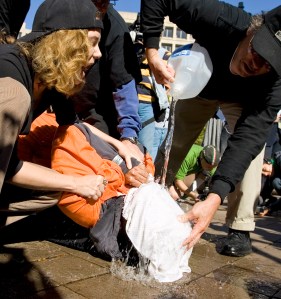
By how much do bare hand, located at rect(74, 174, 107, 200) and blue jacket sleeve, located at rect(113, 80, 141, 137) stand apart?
707 millimetres

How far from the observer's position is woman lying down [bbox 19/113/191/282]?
2264 mm

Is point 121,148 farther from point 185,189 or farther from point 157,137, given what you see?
point 185,189

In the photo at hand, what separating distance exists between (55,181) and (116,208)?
55 centimetres

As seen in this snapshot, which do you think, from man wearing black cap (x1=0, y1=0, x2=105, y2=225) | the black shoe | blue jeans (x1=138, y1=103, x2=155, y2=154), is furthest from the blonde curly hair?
blue jeans (x1=138, y1=103, x2=155, y2=154)

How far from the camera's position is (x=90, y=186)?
7.69 ft

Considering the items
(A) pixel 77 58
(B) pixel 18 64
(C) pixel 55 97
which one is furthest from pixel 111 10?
(B) pixel 18 64

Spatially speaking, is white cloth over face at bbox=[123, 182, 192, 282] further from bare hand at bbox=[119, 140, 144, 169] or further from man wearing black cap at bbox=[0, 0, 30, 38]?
man wearing black cap at bbox=[0, 0, 30, 38]

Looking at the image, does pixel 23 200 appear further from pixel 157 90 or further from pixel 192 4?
pixel 157 90

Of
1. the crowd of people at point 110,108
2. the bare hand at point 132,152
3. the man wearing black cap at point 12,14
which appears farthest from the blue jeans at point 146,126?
the man wearing black cap at point 12,14

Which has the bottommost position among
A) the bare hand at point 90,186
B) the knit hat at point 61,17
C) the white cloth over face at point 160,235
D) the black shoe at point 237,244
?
the black shoe at point 237,244

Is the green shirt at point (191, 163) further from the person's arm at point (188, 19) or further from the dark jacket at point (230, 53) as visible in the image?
the person's arm at point (188, 19)

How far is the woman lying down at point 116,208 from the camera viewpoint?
2.26 m

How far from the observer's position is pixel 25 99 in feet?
5.85

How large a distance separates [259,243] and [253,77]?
58.0 inches
